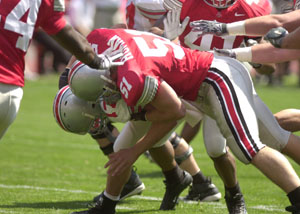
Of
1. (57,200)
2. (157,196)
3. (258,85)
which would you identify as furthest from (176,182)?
(258,85)

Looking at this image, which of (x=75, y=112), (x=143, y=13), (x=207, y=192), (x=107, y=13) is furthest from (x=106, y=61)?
(x=107, y=13)

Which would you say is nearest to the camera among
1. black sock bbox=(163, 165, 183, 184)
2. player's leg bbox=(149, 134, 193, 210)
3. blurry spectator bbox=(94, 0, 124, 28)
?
player's leg bbox=(149, 134, 193, 210)

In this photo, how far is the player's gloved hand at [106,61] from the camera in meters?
4.15

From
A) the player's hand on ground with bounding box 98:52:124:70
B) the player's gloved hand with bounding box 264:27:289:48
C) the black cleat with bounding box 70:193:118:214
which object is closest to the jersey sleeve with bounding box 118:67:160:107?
the player's hand on ground with bounding box 98:52:124:70

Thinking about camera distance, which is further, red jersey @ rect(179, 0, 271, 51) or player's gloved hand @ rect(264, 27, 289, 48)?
red jersey @ rect(179, 0, 271, 51)

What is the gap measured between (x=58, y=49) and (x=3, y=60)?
43.6 ft

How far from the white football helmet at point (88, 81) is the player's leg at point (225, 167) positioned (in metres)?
1.03

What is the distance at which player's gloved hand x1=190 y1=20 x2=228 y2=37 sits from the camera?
473 centimetres

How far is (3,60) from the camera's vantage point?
3.91 meters

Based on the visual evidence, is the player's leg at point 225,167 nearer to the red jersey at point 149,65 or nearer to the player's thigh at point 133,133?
the player's thigh at point 133,133

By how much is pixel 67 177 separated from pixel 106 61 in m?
2.64

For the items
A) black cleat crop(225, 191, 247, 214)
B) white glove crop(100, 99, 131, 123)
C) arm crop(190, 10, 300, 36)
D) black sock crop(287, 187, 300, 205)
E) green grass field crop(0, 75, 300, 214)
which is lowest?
green grass field crop(0, 75, 300, 214)

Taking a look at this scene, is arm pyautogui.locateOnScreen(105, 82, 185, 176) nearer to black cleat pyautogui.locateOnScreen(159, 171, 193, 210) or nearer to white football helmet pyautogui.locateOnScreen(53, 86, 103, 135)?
white football helmet pyautogui.locateOnScreen(53, 86, 103, 135)

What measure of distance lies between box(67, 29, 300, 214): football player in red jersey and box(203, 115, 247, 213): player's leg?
50cm
